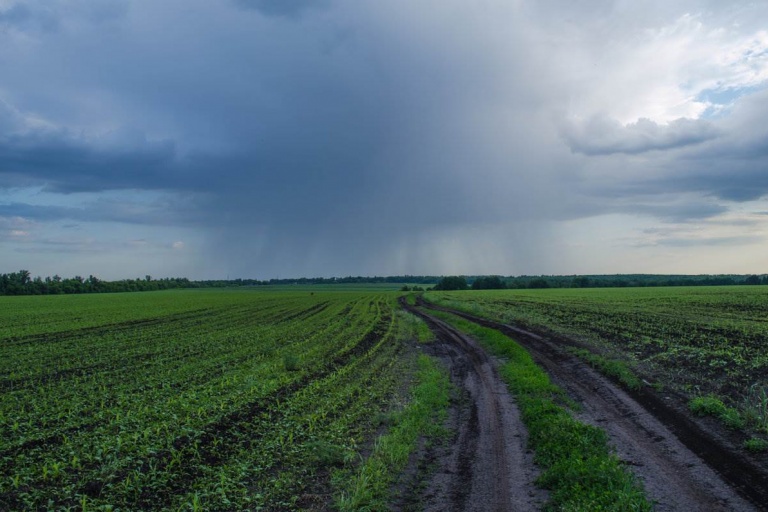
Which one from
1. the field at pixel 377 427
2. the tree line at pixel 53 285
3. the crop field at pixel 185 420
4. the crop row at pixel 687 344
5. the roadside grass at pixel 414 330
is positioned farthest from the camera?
the tree line at pixel 53 285

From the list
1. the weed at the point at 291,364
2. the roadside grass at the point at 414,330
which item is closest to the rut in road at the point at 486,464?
the weed at the point at 291,364

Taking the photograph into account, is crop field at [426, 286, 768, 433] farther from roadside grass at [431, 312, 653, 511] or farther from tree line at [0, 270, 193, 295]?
tree line at [0, 270, 193, 295]

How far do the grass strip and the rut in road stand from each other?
698 mm

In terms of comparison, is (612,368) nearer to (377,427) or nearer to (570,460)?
(570,460)

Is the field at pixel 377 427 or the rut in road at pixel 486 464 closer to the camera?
the rut in road at pixel 486 464

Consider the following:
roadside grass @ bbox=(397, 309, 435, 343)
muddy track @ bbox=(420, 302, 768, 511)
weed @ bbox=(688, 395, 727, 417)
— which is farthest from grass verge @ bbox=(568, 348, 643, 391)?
roadside grass @ bbox=(397, 309, 435, 343)

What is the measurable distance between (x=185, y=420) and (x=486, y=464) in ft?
25.7

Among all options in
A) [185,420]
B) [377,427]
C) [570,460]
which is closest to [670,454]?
[570,460]

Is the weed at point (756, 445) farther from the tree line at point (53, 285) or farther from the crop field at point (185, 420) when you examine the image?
the tree line at point (53, 285)

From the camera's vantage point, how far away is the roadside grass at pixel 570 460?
24.6ft

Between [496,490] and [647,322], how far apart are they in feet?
103

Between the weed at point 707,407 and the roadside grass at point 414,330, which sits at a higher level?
the weed at point 707,407

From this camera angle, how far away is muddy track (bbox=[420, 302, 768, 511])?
7.74m

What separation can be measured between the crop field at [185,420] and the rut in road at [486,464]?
2206mm
